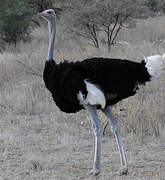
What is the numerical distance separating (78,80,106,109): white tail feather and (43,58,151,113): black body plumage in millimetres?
38

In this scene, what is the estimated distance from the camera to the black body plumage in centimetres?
419

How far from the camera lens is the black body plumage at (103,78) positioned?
4.19 meters

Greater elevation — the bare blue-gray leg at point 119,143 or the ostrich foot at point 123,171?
the bare blue-gray leg at point 119,143

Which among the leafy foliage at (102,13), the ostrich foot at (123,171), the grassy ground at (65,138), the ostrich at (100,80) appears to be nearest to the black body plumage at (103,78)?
the ostrich at (100,80)

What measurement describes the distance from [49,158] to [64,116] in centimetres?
176

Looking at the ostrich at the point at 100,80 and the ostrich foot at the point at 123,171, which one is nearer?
the ostrich at the point at 100,80

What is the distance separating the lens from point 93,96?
4148 mm

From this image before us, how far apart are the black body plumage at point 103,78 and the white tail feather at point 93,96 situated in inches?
1.5

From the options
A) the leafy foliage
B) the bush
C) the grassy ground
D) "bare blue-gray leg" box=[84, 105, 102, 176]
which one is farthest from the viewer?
the bush

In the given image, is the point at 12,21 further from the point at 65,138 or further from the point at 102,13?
the point at 65,138

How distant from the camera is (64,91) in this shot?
4.28 meters

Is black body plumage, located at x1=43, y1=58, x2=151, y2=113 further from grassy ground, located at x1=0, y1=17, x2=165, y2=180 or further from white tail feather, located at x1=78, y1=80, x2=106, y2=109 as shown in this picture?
grassy ground, located at x1=0, y1=17, x2=165, y2=180

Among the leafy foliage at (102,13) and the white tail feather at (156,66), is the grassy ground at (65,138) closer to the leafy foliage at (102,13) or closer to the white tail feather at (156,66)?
the white tail feather at (156,66)

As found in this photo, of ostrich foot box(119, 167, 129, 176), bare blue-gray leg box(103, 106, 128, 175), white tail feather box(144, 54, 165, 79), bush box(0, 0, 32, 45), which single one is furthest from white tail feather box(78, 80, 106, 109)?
bush box(0, 0, 32, 45)
